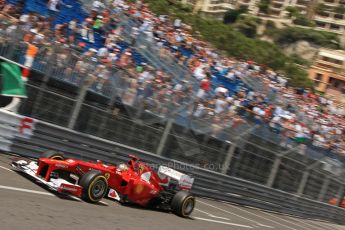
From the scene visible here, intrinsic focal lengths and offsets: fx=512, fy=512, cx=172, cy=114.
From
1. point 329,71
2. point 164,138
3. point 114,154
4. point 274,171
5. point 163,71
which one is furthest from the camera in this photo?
point 329,71

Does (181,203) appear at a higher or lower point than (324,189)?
lower

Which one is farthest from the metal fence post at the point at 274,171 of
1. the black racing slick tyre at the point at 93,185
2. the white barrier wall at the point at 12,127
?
the black racing slick tyre at the point at 93,185

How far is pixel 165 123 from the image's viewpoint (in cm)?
1283

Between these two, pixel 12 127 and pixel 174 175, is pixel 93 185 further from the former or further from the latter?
pixel 12 127

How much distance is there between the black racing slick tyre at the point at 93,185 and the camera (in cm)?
829

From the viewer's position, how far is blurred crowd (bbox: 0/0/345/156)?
36.8 ft

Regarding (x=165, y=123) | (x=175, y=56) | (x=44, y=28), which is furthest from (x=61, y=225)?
(x=175, y=56)

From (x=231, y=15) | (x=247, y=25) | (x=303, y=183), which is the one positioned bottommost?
(x=303, y=183)

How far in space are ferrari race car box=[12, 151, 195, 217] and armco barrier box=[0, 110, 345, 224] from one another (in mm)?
1745

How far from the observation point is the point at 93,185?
8391 mm

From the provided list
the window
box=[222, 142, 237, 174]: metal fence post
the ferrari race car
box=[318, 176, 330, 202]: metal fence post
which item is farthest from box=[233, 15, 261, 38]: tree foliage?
the ferrari race car

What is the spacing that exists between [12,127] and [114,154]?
111 inches

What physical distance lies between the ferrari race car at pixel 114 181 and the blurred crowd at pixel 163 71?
2413mm

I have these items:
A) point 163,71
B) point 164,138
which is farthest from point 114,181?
point 163,71
